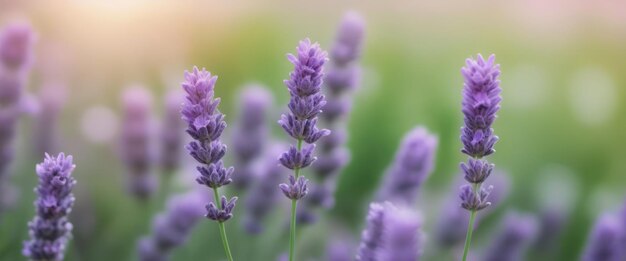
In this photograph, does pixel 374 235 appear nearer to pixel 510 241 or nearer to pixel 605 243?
pixel 605 243

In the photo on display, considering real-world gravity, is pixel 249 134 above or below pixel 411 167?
above

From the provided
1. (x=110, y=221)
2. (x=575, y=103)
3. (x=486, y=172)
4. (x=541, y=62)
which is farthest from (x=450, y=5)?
(x=486, y=172)

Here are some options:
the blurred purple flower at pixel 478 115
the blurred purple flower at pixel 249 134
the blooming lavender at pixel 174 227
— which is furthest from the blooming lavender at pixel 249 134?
the blurred purple flower at pixel 478 115

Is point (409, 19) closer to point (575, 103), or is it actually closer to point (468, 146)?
point (575, 103)

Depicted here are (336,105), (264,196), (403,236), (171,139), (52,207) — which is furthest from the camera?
(171,139)

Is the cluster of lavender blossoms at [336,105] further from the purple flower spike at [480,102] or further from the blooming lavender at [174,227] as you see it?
the purple flower spike at [480,102]

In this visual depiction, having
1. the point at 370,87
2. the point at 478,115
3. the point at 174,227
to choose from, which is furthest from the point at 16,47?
the point at 370,87

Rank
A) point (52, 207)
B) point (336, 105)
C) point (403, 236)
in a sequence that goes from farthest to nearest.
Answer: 1. point (336, 105)
2. point (52, 207)
3. point (403, 236)

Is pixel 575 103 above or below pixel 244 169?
above
